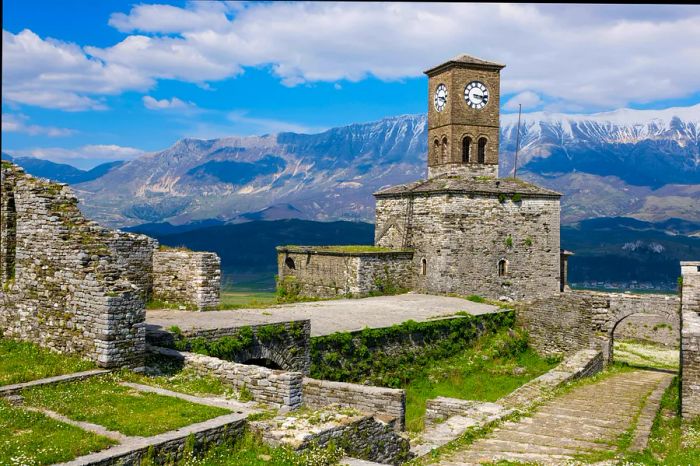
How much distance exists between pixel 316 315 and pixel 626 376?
37.7ft

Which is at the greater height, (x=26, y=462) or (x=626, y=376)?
(x=26, y=462)

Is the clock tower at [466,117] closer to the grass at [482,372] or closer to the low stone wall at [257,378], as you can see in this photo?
the grass at [482,372]

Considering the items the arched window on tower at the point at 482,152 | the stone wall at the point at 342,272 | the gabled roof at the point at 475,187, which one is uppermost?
the arched window on tower at the point at 482,152

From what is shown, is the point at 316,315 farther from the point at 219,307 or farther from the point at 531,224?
the point at 531,224

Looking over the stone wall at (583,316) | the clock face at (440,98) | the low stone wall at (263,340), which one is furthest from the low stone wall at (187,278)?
the clock face at (440,98)

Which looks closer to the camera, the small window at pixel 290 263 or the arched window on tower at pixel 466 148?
the small window at pixel 290 263

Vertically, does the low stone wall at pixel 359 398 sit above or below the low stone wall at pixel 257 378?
below

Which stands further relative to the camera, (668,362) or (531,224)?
(531,224)

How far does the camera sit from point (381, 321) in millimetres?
24438

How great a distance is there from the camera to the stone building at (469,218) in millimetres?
34250

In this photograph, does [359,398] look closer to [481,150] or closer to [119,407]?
[119,407]

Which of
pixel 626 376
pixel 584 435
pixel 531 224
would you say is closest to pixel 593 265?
pixel 531 224

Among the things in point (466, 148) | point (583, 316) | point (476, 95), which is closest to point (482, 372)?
point (583, 316)

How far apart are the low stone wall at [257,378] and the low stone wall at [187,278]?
19.5ft
